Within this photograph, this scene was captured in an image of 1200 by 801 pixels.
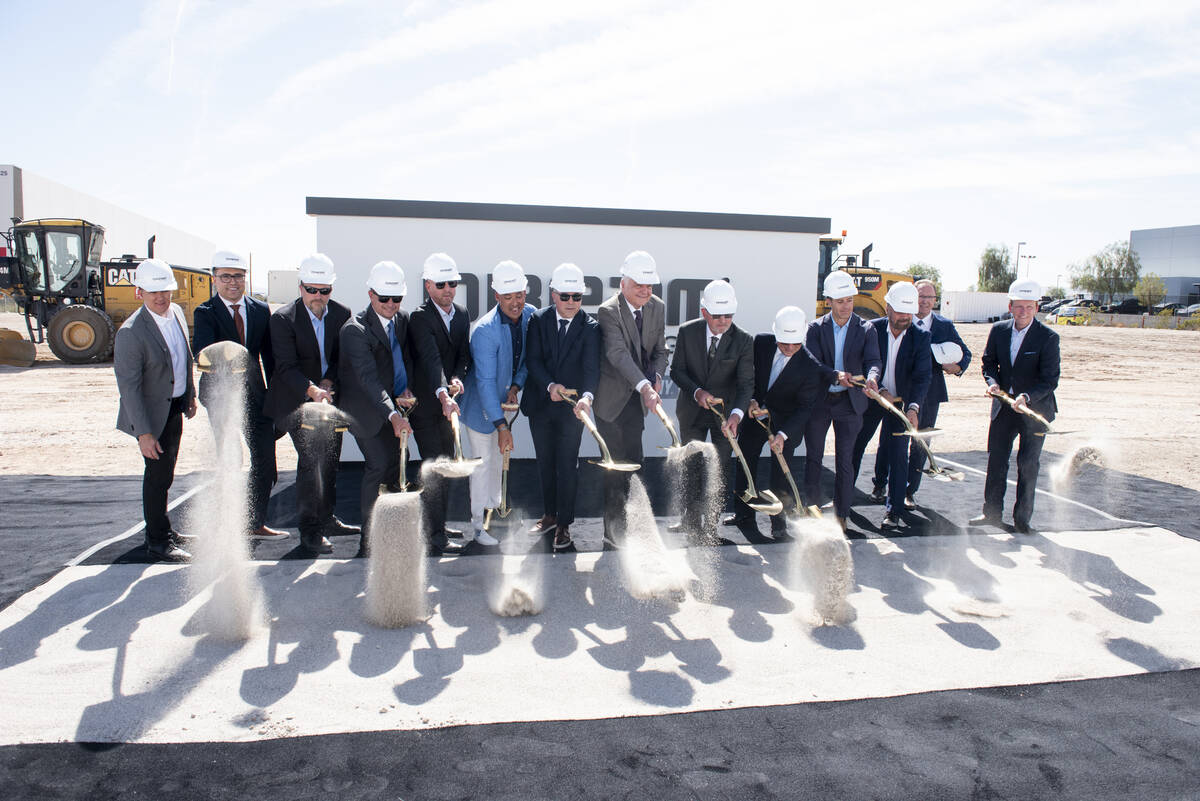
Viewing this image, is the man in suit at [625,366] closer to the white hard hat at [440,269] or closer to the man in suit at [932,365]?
the white hard hat at [440,269]

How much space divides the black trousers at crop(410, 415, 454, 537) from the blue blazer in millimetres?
198

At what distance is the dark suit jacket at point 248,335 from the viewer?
5.33m

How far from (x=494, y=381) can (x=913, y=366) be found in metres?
3.25

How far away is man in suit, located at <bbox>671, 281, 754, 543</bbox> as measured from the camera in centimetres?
534

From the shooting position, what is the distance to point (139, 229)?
5244 centimetres

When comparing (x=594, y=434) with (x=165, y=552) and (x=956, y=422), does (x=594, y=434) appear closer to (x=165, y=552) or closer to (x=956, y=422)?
(x=165, y=552)

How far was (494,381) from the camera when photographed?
206 inches

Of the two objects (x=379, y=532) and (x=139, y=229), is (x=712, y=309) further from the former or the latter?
(x=139, y=229)

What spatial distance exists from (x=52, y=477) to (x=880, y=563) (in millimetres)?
7604

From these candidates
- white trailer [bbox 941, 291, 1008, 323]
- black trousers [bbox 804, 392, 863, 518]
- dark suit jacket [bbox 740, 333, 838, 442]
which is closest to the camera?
dark suit jacket [bbox 740, 333, 838, 442]

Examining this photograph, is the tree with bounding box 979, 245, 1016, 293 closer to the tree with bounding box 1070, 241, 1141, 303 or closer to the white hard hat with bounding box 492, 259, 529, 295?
the tree with bounding box 1070, 241, 1141, 303

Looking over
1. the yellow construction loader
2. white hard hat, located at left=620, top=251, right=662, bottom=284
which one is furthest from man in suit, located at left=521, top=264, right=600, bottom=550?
the yellow construction loader

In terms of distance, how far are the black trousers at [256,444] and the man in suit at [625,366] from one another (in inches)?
96.5

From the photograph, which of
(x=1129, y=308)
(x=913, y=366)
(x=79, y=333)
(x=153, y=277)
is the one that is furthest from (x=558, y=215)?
(x=1129, y=308)
